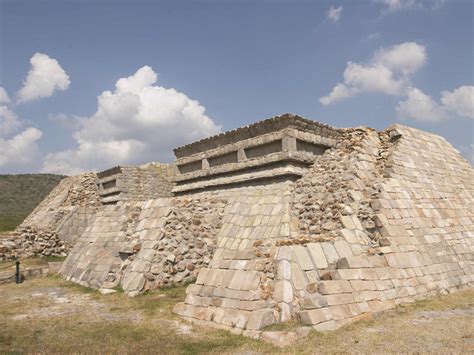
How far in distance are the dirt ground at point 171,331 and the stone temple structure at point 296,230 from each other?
39 cm

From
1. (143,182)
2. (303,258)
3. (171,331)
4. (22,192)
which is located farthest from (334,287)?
(22,192)

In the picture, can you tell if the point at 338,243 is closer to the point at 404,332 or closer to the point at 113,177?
the point at 404,332

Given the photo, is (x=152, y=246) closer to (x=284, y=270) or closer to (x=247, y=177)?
(x=247, y=177)

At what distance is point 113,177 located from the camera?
19.2 m

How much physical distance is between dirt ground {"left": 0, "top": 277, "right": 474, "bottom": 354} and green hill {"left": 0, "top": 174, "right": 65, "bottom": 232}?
1361 inches

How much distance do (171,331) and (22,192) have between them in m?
50.5

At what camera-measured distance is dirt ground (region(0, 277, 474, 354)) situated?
5980 mm

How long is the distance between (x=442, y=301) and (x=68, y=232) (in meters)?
15.4

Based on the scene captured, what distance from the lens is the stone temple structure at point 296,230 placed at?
24.4 feet

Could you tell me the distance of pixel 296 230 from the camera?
984 centimetres

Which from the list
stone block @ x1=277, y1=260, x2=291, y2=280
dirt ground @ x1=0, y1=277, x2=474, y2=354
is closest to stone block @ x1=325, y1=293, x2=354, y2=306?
dirt ground @ x1=0, y1=277, x2=474, y2=354

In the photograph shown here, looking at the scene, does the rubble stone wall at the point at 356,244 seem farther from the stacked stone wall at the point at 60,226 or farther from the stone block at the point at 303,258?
the stacked stone wall at the point at 60,226

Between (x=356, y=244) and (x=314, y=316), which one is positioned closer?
(x=314, y=316)

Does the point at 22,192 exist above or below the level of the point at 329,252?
above
